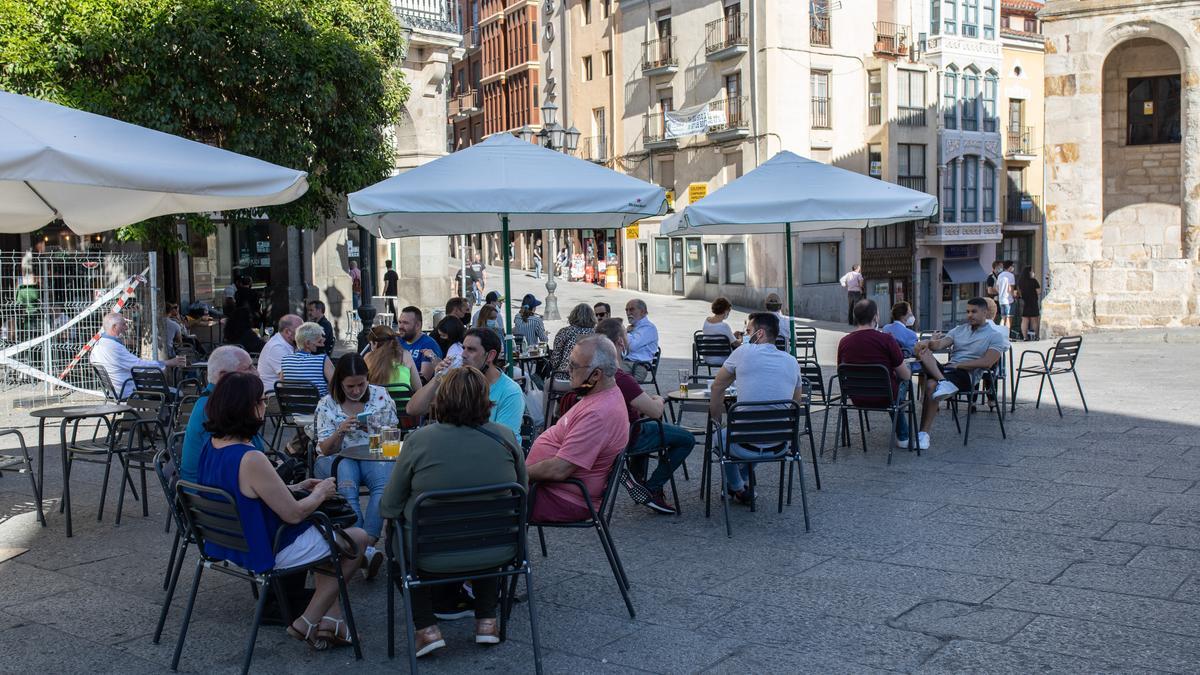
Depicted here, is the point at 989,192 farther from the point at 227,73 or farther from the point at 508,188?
the point at 508,188

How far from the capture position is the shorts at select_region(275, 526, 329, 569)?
4.59 m

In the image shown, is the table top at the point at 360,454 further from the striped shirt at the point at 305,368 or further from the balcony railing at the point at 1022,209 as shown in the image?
the balcony railing at the point at 1022,209

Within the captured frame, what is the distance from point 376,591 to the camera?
5633 mm

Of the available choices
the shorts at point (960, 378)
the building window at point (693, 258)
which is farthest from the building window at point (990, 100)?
the shorts at point (960, 378)

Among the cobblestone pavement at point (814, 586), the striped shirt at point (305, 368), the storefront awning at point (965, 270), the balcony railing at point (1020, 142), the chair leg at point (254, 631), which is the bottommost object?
the cobblestone pavement at point (814, 586)

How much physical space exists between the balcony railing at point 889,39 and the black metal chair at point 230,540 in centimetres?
3522

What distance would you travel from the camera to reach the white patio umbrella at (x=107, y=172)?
5.25 m

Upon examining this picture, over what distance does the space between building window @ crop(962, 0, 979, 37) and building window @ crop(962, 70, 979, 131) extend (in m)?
1.38

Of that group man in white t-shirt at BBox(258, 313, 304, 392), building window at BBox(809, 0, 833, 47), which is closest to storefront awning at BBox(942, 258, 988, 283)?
building window at BBox(809, 0, 833, 47)

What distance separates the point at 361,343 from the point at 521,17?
4057 centimetres

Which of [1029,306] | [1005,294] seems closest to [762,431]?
[1029,306]

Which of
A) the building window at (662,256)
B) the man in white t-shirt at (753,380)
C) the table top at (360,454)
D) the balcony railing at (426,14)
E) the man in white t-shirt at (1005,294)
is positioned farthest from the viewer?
the building window at (662,256)

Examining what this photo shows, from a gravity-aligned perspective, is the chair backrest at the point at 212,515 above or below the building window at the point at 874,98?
below

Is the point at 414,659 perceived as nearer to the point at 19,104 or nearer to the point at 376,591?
the point at 376,591
